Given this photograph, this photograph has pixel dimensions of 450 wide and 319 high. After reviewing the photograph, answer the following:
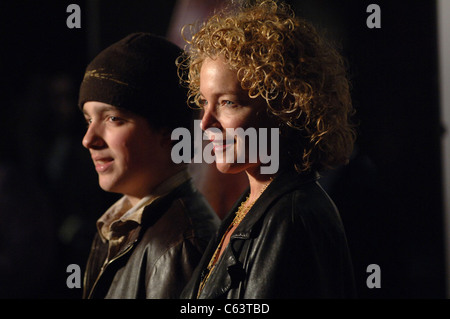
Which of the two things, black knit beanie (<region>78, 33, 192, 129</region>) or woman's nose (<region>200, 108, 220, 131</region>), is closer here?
woman's nose (<region>200, 108, 220, 131</region>)

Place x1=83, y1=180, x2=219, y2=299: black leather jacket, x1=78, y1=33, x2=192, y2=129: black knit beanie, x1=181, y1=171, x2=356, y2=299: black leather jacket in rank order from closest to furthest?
x1=181, y1=171, x2=356, y2=299: black leather jacket < x1=83, y1=180, x2=219, y2=299: black leather jacket < x1=78, y1=33, x2=192, y2=129: black knit beanie

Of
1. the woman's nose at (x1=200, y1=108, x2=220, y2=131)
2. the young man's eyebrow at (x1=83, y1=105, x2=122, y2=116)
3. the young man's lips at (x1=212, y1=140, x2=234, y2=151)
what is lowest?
the young man's lips at (x1=212, y1=140, x2=234, y2=151)

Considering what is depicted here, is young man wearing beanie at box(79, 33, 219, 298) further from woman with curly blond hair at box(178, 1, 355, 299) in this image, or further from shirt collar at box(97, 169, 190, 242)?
woman with curly blond hair at box(178, 1, 355, 299)

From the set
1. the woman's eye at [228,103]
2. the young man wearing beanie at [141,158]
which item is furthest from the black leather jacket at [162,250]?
the woman's eye at [228,103]

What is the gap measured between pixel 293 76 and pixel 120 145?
754mm

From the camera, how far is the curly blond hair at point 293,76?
1.54 metres

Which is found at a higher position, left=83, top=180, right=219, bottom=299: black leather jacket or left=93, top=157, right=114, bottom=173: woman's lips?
left=93, top=157, right=114, bottom=173: woman's lips

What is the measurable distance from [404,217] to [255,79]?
3.81ft

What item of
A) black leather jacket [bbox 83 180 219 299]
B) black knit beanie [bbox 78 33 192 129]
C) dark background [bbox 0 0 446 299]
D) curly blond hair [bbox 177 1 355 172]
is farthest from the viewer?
dark background [bbox 0 0 446 299]

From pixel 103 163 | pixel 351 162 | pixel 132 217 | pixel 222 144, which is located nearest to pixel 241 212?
pixel 222 144

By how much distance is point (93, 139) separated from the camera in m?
1.99

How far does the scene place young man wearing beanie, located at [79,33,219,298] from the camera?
193 cm

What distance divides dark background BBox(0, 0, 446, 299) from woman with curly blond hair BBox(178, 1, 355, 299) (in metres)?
0.22

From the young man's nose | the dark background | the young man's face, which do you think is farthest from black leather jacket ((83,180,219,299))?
the dark background
